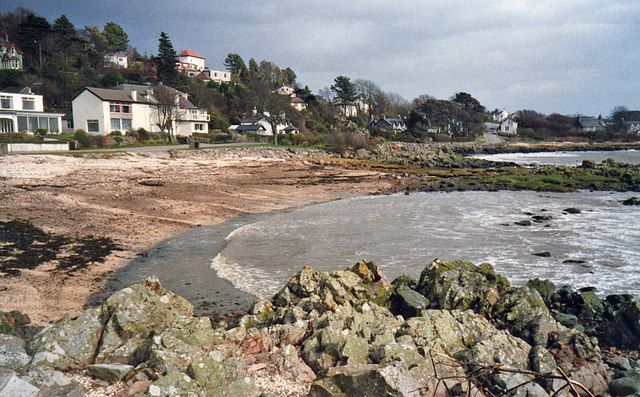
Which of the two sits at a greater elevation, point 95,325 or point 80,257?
point 95,325

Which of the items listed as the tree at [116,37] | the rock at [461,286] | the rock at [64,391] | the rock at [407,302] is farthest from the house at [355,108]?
the rock at [64,391]

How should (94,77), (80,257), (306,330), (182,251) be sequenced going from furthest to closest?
(94,77) → (182,251) → (80,257) → (306,330)

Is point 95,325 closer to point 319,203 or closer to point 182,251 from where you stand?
point 182,251

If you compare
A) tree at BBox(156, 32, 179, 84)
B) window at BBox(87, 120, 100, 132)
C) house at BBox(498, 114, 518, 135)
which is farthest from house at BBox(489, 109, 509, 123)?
window at BBox(87, 120, 100, 132)

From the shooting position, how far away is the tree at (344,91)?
112875mm

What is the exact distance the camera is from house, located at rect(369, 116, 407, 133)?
103 m

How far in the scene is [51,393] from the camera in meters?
5.50

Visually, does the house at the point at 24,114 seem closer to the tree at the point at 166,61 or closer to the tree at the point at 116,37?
the tree at the point at 166,61

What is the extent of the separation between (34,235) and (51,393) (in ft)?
42.7

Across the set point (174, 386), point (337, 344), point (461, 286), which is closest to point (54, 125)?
point (461, 286)

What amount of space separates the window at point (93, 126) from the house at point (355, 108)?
66.6 meters

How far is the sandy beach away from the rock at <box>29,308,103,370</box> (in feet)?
11.7

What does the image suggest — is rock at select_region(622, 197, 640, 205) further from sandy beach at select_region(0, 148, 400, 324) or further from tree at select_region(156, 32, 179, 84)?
tree at select_region(156, 32, 179, 84)

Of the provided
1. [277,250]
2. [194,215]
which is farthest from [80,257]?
[194,215]
